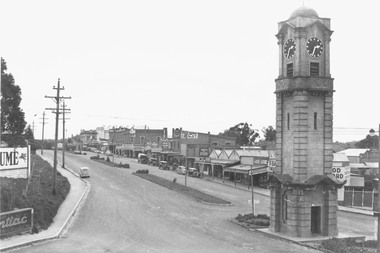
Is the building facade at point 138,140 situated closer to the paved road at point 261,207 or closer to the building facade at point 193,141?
the building facade at point 193,141

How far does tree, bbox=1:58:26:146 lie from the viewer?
5861cm

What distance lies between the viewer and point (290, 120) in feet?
102

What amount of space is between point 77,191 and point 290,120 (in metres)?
27.8

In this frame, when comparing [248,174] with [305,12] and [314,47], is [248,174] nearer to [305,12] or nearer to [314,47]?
[314,47]

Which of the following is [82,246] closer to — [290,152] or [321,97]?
[290,152]

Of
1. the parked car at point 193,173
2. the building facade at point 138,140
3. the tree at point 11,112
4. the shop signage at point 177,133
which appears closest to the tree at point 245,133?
the building facade at point 138,140

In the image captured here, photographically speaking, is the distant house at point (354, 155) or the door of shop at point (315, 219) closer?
the door of shop at point (315, 219)

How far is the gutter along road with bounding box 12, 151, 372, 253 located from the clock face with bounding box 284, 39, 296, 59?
12943 millimetres

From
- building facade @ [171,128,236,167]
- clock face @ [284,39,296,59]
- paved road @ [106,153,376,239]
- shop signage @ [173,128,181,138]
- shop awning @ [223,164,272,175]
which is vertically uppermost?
clock face @ [284,39,296,59]

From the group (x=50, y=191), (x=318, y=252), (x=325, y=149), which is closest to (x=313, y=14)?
(x=325, y=149)

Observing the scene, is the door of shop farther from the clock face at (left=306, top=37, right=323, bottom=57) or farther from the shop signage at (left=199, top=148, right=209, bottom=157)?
the shop signage at (left=199, top=148, right=209, bottom=157)

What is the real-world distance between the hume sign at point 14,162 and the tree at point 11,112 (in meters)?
23.1

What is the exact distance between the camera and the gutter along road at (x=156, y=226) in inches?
1008

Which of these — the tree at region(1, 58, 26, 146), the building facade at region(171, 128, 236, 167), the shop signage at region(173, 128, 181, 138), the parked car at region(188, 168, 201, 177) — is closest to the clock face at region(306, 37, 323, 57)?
the tree at region(1, 58, 26, 146)
